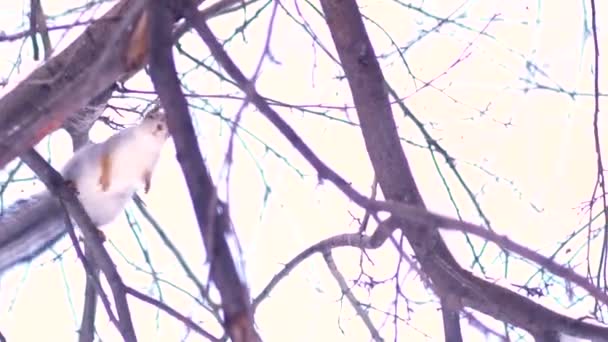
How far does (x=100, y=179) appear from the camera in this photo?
47.8 inches

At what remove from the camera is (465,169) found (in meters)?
1.87

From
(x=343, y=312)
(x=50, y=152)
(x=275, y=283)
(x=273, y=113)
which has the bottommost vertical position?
(x=273, y=113)

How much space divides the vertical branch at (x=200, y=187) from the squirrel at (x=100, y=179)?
48 cm

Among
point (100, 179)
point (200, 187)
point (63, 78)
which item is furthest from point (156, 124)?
point (200, 187)

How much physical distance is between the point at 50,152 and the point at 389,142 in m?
0.73

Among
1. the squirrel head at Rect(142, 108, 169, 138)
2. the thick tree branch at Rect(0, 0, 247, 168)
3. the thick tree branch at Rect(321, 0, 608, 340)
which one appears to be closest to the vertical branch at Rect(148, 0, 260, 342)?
the thick tree branch at Rect(0, 0, 247, 168)

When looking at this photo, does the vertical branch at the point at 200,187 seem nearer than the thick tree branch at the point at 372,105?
→ Yes

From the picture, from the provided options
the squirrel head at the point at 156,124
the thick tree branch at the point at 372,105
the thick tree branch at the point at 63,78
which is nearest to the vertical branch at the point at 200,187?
the thick tree branch at the point at 63,78

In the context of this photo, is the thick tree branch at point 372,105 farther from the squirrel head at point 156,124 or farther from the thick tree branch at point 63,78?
the thick tree branch at point 63,78

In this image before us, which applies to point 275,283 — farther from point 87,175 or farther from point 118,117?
point 118,117

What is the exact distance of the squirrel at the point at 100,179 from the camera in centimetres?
116

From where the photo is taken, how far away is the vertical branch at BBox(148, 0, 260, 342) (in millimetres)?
590

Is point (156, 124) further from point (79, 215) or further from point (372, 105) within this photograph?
point (372, 105)

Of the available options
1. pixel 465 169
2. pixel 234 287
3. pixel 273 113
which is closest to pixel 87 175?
pixel 273 113
